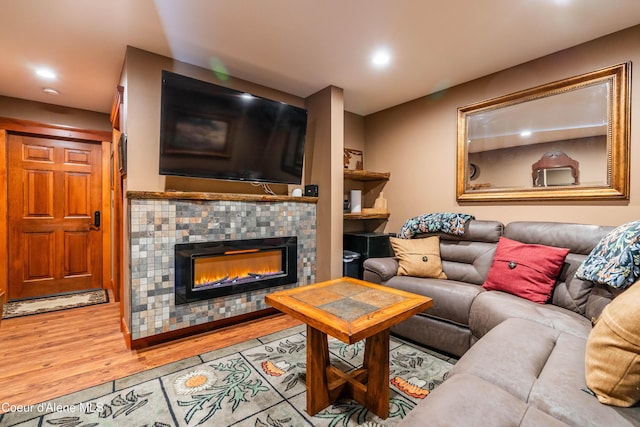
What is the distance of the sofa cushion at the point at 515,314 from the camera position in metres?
1.67

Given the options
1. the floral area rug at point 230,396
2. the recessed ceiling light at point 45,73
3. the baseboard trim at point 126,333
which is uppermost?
the recessed ceiling light at point 45,73

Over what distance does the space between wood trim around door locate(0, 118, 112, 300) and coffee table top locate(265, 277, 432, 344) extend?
3487mm

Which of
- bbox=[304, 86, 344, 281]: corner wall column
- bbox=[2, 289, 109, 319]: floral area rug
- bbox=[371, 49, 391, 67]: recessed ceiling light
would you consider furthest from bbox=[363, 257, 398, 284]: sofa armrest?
bbox=[2, 289, 109, 319]: floral area rug

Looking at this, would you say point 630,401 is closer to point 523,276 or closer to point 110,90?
point 523,276

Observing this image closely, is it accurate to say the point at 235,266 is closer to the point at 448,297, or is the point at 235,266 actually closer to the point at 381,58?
the point at 448,297

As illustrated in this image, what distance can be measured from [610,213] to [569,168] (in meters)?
0.45

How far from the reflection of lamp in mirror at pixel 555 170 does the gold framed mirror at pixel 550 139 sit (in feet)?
0.06

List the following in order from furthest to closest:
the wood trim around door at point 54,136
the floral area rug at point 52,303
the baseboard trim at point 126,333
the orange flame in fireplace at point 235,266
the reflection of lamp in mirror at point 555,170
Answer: the wood trim around door at point 54,136 → the floral area rug at point 52,303 → the orange flame in fireplace at point 235,266 → the reflection of lamp in mirror at point 555,170 → the baseboard trim at point 126,333

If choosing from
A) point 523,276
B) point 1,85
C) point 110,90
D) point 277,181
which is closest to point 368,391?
point 523,276

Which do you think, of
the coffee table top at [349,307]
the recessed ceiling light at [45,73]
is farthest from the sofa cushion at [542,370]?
the recessed ceiling light at [45,73]

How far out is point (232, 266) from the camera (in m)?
2.86

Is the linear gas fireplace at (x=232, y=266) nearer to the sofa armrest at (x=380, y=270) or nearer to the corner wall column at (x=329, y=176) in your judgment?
the corner wall column at (x=329, y=176)

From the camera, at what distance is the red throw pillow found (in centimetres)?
208

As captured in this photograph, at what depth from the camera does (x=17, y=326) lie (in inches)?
110
